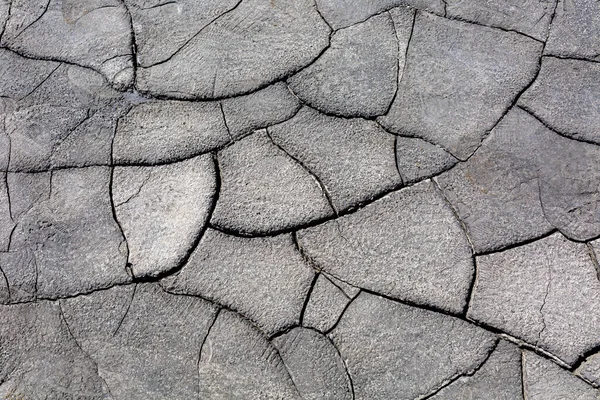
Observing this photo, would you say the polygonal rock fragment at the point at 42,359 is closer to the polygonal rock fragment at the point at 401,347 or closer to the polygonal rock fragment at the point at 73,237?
the polygonal rock fragment at the point at 73,237

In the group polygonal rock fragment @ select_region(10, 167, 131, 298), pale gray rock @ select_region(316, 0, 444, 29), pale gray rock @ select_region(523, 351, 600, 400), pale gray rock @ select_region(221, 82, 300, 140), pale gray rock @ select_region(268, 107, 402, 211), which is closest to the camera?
pale gray rock @ select_region(523, 351, 600, 400)

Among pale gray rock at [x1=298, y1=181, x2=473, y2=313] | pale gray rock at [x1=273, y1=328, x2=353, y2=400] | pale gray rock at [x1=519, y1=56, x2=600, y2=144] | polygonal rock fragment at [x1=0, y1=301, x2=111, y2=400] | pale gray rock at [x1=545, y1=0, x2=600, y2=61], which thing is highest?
pale gray rock at [x1=545, y1=0, x2=600, y2=61]

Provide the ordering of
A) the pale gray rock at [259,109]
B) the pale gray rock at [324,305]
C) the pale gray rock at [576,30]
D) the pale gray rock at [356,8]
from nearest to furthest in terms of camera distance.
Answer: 1. the pale gray rock at [324,305]
2. the pale gray rock at [259,109]
3. the pale gray rock at [576,30]
4. the pale gray rock at [356,8]

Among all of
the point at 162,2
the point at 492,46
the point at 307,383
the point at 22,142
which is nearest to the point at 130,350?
the point at 307,383

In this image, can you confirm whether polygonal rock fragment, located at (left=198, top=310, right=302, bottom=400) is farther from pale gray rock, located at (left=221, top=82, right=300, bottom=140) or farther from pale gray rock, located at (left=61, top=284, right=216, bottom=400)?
pale gray rock, located at (left=221, top=82, right=300, bottom=140)

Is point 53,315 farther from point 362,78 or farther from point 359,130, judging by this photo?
point 362,78

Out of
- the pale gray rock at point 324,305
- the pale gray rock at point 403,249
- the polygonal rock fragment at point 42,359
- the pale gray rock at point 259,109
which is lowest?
the polygonal rock fragment at point 42,359

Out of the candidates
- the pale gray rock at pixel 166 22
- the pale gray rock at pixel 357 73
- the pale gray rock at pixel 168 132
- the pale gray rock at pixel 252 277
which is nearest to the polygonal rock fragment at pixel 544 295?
the pale gray rock at pixel 252 277

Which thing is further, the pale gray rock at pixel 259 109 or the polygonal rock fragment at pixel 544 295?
the pale gray rock at pixel 259 109

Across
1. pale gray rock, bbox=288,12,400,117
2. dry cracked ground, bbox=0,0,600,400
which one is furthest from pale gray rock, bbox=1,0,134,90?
pale gray rock, bbox=288,12,400,117
